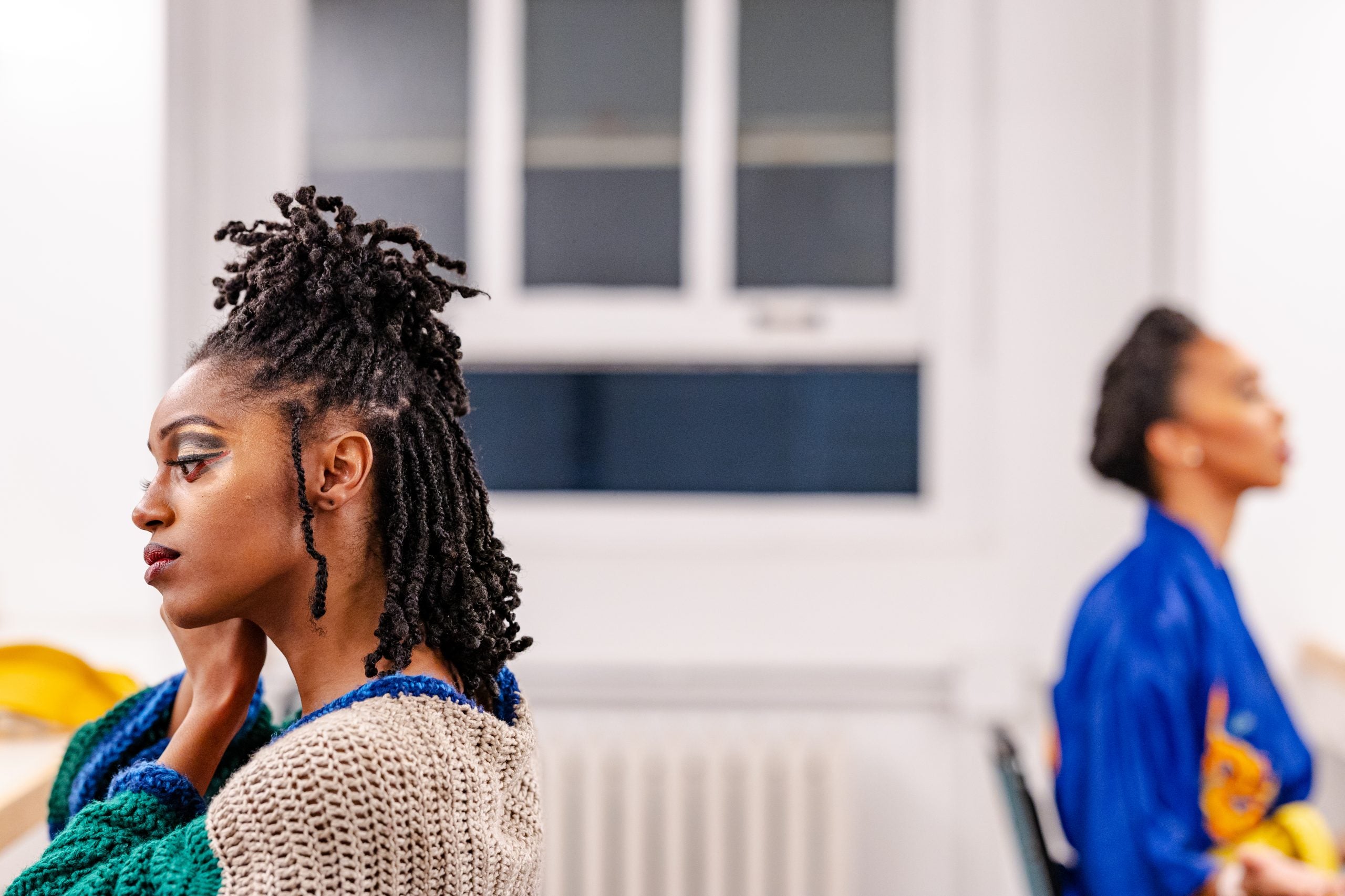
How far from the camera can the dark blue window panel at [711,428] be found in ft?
7.22

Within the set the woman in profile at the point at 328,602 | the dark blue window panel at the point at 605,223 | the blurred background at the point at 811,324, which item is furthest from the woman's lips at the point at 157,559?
the dark blue window panel at the point at 605,223

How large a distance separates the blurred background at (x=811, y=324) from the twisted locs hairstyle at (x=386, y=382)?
4.21 feet

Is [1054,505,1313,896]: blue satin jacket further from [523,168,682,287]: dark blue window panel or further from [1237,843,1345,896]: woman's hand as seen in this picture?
[523,168,682,287]: dark blue window panel

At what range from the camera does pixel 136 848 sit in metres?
0.60

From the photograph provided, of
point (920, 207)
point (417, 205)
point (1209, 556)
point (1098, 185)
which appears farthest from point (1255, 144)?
point (417, 205)

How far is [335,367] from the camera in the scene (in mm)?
652

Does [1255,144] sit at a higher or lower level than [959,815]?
higher

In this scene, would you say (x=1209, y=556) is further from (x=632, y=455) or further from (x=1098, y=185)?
(x=632, y=455)

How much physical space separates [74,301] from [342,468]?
0.59 m

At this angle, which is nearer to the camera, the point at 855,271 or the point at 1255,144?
the point at 1255,144

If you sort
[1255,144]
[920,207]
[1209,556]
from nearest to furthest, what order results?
[1209,556], [1255,144], [920,207]

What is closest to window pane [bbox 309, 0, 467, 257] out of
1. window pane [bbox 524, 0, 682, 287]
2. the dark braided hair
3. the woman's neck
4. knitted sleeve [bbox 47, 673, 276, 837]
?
window pane [bbox 524, 0, 682, 287]

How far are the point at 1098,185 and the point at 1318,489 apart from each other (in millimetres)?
644

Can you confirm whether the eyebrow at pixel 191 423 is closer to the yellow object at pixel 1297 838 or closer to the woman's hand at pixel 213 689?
the woman's hand at pixel 213 689
